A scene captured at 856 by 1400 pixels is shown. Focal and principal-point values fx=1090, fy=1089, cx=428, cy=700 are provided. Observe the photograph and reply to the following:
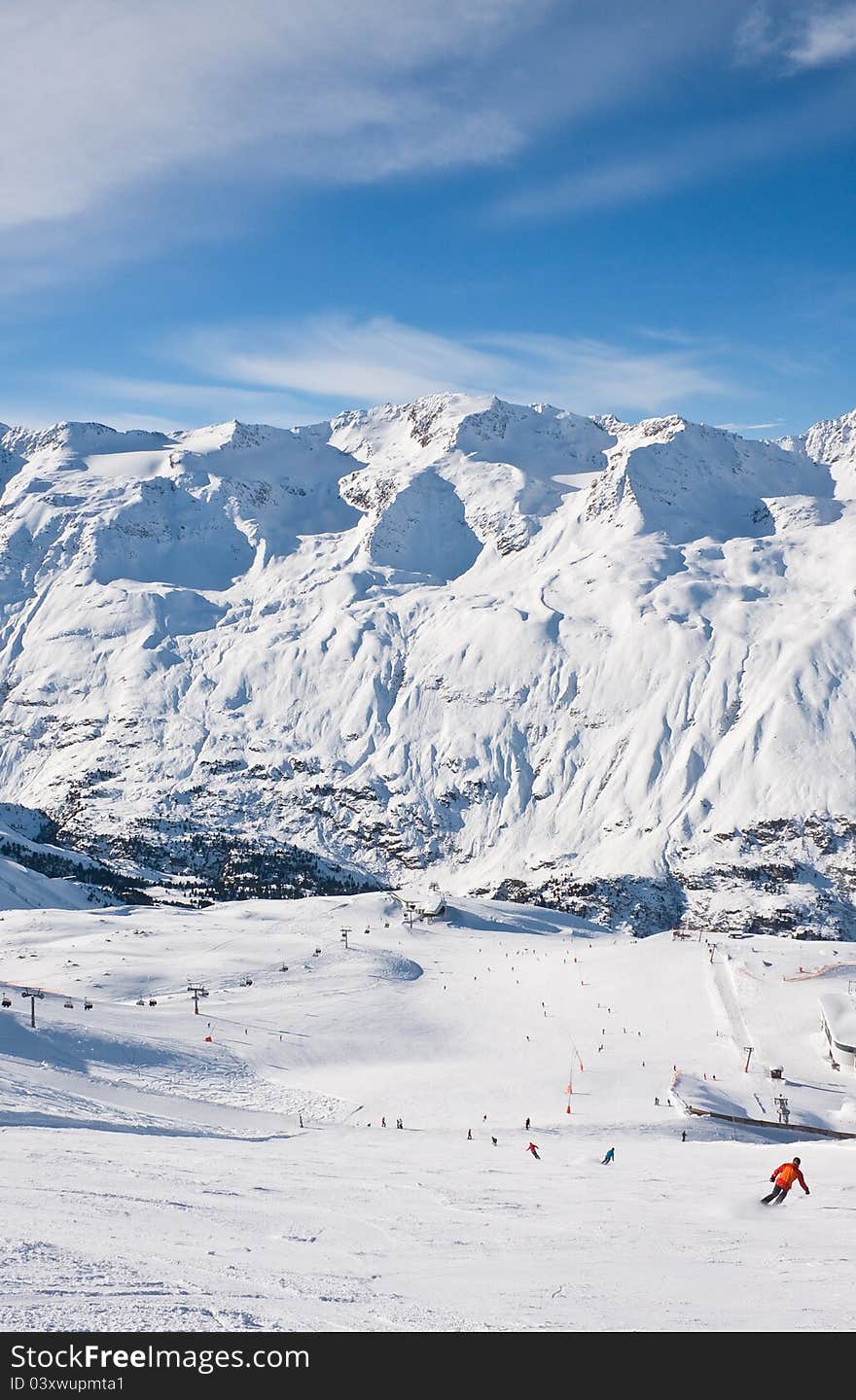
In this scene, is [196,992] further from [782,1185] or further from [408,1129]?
[782,1185]

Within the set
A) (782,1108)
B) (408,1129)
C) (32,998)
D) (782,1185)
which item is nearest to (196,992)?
(32,998)

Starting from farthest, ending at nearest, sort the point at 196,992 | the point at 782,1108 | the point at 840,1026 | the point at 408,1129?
the point at 196,992
the point at 840,1026
the point at 782,1108
the point at 408,1129

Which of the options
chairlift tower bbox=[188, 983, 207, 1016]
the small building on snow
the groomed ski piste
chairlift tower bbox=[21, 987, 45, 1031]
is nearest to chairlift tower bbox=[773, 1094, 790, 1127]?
the groomed ski piste

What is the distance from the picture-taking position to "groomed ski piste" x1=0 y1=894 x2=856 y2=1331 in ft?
50.3

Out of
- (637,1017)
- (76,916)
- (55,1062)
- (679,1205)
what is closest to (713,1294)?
(679,1205)

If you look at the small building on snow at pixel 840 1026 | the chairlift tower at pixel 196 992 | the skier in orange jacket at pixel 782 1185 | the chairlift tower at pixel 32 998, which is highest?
the skier in orange jacket at pixel 782 1185

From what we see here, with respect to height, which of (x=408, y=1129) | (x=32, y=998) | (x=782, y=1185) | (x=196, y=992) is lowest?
(x=196, y=992)

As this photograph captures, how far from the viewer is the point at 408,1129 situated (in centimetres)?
5631

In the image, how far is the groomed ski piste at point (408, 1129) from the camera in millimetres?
15320

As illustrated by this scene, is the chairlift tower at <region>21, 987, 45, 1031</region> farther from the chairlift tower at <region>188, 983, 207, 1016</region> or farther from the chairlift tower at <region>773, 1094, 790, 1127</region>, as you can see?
the chairlift tower at <region>773, 1094, 790, 1127</region>

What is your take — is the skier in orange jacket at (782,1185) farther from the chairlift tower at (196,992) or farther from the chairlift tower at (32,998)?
the chairlift tower at (196,992)

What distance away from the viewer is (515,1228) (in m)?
22.3

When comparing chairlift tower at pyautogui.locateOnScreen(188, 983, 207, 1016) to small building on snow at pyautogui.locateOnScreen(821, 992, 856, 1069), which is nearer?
small building on snow at pyautogui.locateOnScreen(821, 992, 856, 1069)

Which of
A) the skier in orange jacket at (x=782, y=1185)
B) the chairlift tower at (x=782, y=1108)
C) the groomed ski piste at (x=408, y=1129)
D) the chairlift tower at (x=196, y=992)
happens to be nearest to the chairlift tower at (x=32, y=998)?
the groomed ski piste at (x=408, y=1129)
